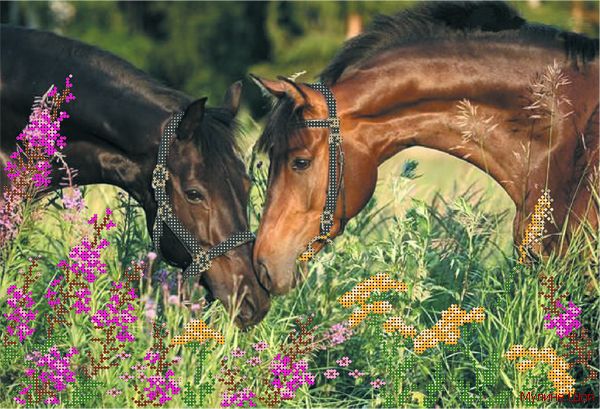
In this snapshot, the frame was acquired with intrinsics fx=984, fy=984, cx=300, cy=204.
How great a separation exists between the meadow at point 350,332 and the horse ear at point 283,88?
52cm

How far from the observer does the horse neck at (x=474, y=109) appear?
513 cm

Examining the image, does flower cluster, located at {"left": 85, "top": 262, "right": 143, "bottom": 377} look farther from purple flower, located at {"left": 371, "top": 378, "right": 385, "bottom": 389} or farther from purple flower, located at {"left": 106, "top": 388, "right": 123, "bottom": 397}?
purple flower, located at {"left": 371, "top": 378, "right": 385, "bottom": 389}

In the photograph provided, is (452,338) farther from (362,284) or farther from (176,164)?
(176,164)

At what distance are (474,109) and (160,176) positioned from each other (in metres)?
1.71

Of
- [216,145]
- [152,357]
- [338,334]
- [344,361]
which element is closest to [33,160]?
[216,145]

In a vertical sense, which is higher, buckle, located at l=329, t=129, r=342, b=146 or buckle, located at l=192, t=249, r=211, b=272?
buckle, located at l=329, t=129, r=342, b=146

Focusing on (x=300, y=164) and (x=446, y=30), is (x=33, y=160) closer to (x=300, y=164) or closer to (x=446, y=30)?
(x=300, y=164)

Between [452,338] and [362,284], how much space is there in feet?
1.90

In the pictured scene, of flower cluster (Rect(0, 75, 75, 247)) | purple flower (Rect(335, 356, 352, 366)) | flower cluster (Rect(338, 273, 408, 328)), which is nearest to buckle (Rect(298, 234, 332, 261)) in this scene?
flower cluster (Rect(338, 273, 408, 328))

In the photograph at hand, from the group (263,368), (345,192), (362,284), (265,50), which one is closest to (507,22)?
(345,192)

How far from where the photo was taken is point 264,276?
16.6 ft

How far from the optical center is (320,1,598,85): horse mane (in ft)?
17.2

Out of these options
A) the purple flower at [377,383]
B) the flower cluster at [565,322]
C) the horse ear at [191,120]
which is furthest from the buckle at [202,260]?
the flower cluster at [565,322]

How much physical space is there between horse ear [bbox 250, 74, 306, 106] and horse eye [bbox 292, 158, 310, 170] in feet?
0.94
